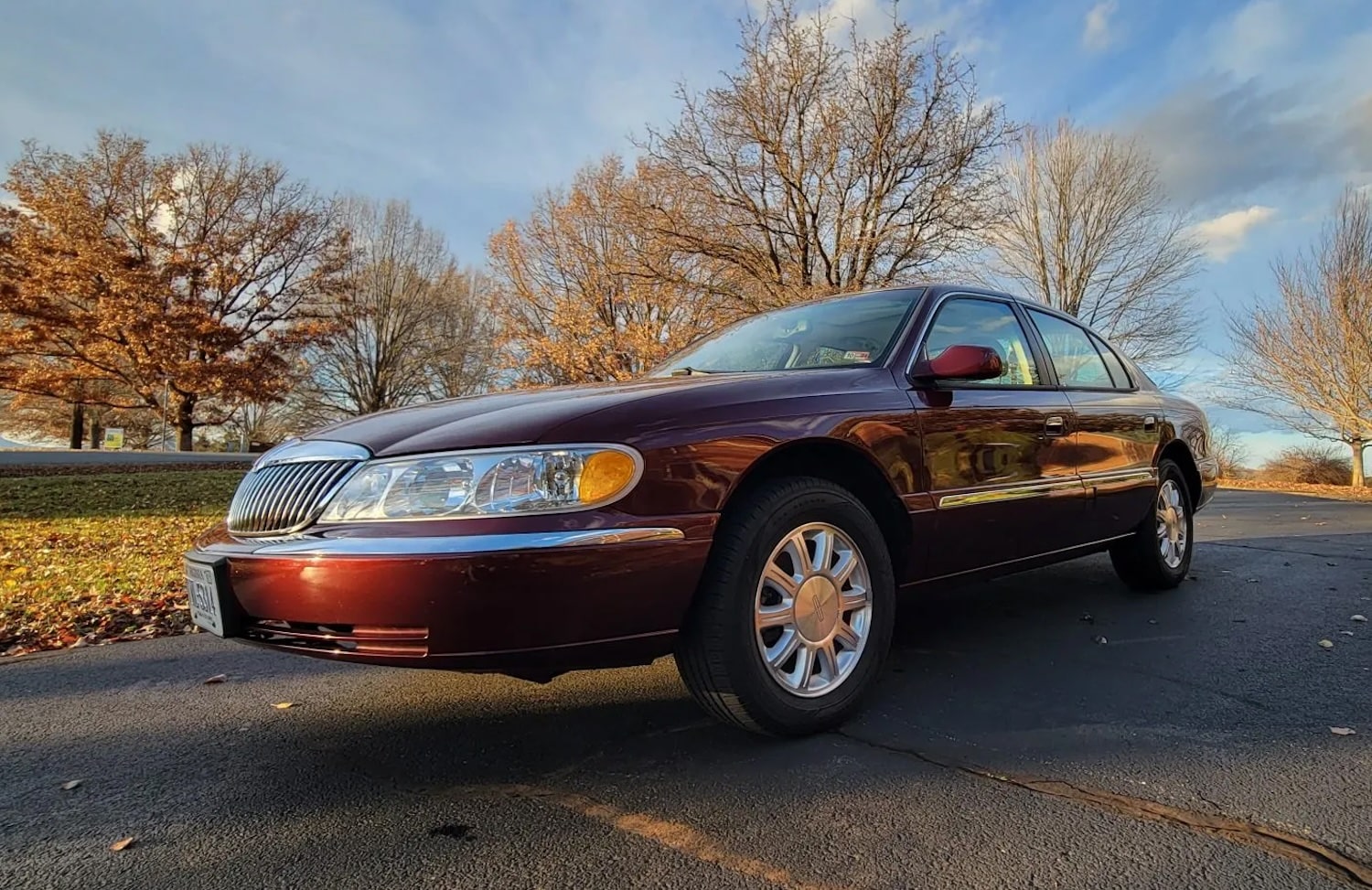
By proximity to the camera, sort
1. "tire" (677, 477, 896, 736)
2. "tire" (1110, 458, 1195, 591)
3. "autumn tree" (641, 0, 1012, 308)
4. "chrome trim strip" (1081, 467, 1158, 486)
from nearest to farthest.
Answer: "tire" (677, 477, 896, 736)
"chrome trim strip" (1081, 467, 1158, 486)
"tire" (1110, 458, 1195, 591)
"autumn tree" (641, 0, 1012, 308)

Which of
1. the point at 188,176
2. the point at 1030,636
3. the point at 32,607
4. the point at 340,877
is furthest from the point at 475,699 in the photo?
the point at 188,176

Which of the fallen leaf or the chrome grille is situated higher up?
the chrome grille

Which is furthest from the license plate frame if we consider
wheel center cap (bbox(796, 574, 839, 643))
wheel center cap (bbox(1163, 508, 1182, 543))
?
wheel center cap (bbox(1163, 508, 1182, 543))

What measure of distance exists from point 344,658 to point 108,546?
7077 millimetres

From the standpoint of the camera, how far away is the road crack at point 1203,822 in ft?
5.60

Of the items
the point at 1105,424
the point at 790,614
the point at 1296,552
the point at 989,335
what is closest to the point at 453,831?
the point at 790,614

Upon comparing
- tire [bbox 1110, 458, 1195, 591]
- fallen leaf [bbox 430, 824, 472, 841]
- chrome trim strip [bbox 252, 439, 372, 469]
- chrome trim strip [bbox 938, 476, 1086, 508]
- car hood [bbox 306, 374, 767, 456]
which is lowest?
fallen leaf [bbox 430, 824, 472, 841]

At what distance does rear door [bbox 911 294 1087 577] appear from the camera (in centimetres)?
305

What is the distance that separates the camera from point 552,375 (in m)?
24.9

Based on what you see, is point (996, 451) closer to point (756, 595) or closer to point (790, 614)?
point (790, 614)

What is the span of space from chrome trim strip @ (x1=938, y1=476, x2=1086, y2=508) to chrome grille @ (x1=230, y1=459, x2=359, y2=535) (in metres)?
2.14

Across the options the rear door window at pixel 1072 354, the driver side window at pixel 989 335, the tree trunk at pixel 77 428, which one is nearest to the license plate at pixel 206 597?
the driver side window at pixel 989 335

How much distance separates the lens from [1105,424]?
13.4ft

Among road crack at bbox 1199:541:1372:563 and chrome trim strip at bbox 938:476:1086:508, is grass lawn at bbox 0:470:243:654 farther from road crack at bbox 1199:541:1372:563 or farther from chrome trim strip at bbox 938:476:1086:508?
road crack at bbox 1199:541:1372:563
